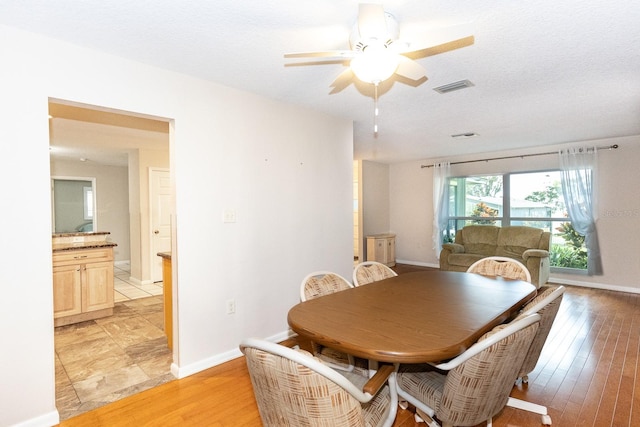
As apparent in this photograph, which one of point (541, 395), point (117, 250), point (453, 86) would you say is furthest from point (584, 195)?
point (117, 250)

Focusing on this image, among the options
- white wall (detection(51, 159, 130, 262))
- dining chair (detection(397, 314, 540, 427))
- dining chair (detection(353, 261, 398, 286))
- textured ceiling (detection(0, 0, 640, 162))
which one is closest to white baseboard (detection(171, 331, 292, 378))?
dining chair (detection(353, 261, 398, 286))

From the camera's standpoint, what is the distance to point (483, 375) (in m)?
1.34

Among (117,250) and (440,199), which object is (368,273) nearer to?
(440,199)

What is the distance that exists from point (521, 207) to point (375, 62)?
540 centimetres

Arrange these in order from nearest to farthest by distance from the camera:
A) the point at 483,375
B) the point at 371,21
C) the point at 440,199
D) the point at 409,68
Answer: the point at 483,375 → the point at 371,21 → the point at 409,68 → the point at 440,199

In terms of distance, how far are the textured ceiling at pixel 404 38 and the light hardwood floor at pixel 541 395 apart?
2280 millimetres

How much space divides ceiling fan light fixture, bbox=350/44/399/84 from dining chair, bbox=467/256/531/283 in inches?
79.1

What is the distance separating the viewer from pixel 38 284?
1946 millimetres

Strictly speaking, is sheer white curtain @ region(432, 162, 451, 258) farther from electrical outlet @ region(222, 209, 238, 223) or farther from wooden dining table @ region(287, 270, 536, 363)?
electrical outlet @ region(222, 209, 238, 223)

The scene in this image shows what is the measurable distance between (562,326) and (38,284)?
4.55 metres

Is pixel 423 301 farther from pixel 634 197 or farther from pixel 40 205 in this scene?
pixel 634 197

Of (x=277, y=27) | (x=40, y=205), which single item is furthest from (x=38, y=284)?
(x=277, y=27)

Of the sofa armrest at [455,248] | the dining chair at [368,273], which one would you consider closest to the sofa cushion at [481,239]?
the sofa armrest at [455,248]

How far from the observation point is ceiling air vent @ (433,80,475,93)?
274 centimetres
